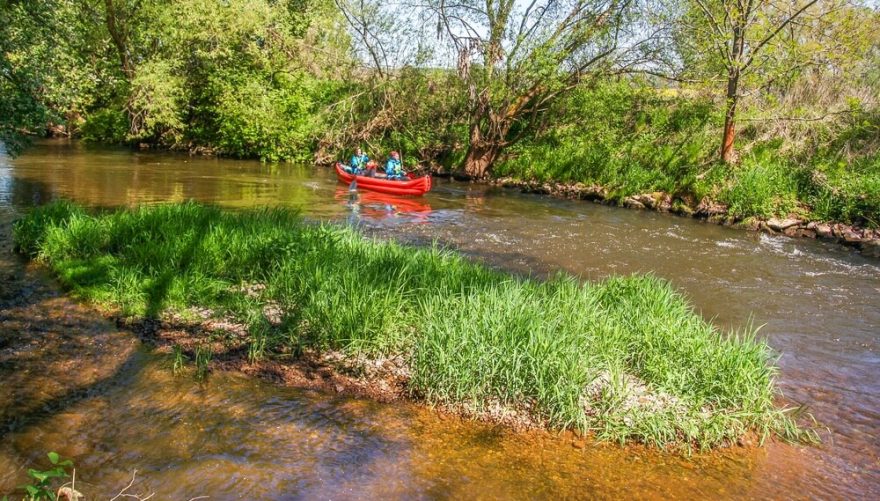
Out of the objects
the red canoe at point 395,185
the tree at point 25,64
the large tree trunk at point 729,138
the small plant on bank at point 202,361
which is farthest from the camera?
the red canoe at point 395,185

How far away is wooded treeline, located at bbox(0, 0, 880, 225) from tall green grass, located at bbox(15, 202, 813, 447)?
483 cm

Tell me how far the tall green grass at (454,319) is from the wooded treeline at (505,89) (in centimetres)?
483

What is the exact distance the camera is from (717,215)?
16.6m

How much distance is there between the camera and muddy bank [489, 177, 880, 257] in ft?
46.8

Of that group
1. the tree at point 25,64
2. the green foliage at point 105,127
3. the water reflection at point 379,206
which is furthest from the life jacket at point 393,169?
the green foliage at point 105,127

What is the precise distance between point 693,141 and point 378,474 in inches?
698

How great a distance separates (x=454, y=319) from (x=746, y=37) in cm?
1369

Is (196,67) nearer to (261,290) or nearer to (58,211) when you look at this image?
(58,211)

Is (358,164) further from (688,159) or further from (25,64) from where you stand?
(25,64)

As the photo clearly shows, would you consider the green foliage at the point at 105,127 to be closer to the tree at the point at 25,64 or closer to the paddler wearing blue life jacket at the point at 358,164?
the paddler wearing blue life jacket at the point at 358,164

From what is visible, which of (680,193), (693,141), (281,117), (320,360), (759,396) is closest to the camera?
(759,396)

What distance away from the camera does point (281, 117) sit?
25.9m

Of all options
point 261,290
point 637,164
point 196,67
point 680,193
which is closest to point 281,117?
point 196,67

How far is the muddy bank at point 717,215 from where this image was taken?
46.8 feet
